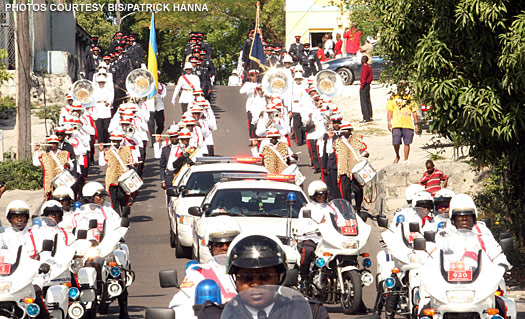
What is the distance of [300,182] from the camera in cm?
1997

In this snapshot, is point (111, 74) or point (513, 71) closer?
point (513, 71)

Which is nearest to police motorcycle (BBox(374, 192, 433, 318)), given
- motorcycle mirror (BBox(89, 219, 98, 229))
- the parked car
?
motorcycle mirror (BBox(89, 219, 98, 229))

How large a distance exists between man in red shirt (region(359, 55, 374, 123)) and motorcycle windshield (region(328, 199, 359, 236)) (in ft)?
61.2

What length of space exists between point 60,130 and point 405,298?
36.3 ft

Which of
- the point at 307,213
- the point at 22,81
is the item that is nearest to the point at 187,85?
the point at 22,81

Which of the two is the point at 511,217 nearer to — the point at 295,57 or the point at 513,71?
the point at 513,71

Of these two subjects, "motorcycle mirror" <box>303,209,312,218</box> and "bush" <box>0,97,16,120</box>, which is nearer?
"motorcycle mirror" <box>303,209,312,218</box>

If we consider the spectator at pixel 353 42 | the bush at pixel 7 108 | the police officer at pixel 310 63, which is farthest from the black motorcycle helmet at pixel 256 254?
the spectator at pixel 353 42

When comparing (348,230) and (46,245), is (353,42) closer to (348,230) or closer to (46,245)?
(348,230)

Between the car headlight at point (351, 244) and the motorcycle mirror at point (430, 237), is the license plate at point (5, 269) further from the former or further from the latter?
the car headlight at point (351, 244)

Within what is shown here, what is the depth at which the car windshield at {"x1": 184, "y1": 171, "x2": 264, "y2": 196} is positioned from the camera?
17516mm

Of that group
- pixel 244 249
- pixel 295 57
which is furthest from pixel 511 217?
pixel 295 57

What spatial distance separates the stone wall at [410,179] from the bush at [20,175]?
8.37m

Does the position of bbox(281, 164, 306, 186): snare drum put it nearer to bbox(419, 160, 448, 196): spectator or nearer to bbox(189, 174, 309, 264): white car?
bbox(419, 160, 448, 196): spectator
